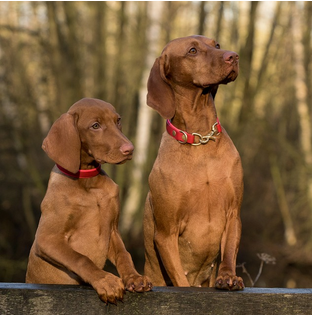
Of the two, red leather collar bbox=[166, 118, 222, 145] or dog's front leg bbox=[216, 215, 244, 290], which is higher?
red leather collar bbox=[166, 118, 222, 145]

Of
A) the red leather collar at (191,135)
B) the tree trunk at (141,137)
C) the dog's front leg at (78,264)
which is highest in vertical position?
the red leather collar at (191,135)

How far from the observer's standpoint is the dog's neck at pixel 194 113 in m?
4.98

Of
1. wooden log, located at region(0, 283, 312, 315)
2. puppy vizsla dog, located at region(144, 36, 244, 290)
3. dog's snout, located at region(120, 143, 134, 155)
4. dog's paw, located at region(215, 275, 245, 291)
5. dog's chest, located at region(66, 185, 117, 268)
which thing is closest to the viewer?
wooden log, located at region(0, 283, 312, 315)

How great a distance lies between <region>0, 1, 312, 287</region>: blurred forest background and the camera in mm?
14578

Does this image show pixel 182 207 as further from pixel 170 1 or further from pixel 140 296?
pixel 170 1

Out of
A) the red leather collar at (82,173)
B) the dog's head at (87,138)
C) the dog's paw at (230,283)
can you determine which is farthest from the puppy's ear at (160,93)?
the dog's paw at (230,283)

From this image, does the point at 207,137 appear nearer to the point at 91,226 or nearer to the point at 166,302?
the point at 91,226

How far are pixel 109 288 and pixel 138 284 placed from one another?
0.18 m

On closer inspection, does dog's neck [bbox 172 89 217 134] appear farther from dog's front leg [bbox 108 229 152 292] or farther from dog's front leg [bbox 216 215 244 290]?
dog's front leg [bbox 108 229 152 292]

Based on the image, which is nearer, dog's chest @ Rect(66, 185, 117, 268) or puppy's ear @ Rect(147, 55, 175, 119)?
dog's chest @ Rect(66, 185, 117, 268)

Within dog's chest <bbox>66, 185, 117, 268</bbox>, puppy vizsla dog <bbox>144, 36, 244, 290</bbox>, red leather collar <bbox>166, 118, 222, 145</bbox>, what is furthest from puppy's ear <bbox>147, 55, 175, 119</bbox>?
dog's chest <bbox>66, 185, 117, 268</bbox>

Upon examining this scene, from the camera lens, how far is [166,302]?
3.79 metres

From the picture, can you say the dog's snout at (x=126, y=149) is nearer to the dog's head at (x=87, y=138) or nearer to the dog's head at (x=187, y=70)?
the dog's head at (x=87, y=138)

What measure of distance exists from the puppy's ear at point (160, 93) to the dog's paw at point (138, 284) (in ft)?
4.49
